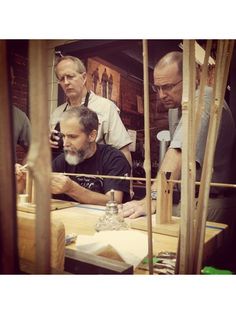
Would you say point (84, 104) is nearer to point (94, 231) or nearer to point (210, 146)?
point (94, 231)

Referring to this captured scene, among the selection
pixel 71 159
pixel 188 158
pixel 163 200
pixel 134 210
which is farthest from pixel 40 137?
pixel 71 159

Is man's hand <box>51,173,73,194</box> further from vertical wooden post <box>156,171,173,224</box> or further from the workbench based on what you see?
vertical wooden post <box>156,171,173,224</box>

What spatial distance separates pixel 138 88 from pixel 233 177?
2.53 ft

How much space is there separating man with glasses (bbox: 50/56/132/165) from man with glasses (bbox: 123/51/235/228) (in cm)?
30

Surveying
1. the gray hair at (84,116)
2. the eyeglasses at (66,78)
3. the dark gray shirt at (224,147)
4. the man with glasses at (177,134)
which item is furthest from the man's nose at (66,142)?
the dark gray shirt at (224,147)

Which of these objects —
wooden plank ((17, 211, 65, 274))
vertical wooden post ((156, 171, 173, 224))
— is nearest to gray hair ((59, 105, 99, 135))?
vertical wooden post ((156, 171, 173, 224))

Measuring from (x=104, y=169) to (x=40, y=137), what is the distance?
1467 mm

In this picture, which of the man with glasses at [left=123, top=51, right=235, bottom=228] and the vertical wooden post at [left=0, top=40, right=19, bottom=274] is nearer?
the vertical wooden post at [left=0, top=40, right=19, bottom=274]

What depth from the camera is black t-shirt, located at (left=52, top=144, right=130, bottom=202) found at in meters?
1.94

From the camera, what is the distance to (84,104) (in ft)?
6.23

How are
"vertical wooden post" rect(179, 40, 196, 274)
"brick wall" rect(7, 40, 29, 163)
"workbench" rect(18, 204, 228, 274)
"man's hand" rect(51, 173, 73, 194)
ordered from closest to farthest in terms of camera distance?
"vertical wooden post" rect(179, 40, 196, 274)
"workbench" rect(18, 204, 228, 274)
"brick wall" rect(7, 40, 29, 163)
"man's hand" rect(51, 173, 73, 194)
